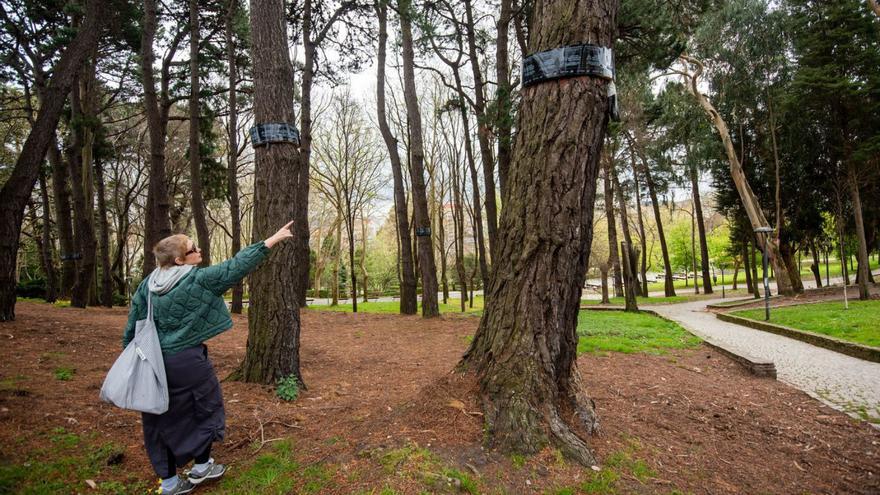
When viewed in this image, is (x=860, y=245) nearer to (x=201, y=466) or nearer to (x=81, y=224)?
(x=201, y=466)

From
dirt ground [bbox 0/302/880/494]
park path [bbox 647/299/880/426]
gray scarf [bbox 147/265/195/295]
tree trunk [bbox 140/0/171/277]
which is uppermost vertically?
tree trunk [bbox 140/0/171/277]

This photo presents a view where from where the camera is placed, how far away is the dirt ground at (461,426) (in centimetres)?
250

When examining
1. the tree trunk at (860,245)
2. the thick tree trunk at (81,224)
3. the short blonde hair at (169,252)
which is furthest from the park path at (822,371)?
the thick tree trunk at (81,224)

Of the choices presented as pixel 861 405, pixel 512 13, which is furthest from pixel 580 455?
pixel 512 13

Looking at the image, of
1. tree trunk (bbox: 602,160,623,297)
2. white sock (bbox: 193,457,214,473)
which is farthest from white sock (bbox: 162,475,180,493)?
tree trunk (bbox: 602,160,623,297)

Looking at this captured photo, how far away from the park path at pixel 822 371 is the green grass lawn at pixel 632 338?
0.61m

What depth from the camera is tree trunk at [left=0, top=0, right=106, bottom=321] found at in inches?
251

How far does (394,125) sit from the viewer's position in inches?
867

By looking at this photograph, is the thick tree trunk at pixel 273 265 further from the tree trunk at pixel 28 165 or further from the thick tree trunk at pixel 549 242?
the tree trunk at pixel 28 165

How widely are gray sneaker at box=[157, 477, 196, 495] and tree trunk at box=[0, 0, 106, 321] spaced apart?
259 inches

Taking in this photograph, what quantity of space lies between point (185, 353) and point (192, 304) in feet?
0.98

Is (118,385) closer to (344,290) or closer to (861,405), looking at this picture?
(861,405)

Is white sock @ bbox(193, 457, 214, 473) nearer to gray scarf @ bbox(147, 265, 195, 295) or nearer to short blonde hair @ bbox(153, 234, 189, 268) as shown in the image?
gray scarf @ bbox(147, 265, 195, 295)

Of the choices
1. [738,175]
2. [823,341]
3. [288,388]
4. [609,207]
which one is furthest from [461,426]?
[738,175]
